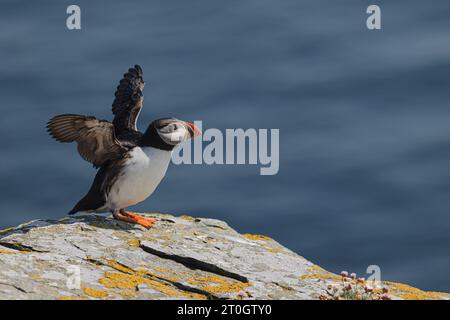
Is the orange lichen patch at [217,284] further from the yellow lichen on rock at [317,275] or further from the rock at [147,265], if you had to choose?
the yellow lichen on rock at [317,275]

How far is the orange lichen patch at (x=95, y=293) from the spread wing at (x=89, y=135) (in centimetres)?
307

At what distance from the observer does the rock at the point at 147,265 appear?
11.2m

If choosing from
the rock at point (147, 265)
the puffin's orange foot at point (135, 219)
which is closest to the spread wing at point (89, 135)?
the puffin's orange foot at point (135, 219)

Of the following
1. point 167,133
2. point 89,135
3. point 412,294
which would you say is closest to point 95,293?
point 89,135

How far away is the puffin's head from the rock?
1.07 metres

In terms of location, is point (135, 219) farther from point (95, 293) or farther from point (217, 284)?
point (95, 293)

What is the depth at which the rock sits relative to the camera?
36.9 ft

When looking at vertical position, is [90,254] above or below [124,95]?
below


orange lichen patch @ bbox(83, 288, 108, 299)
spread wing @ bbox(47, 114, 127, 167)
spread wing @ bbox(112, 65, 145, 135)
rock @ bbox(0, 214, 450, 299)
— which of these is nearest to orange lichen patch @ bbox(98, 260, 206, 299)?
rock @ bbox(0, 214, 450, 299)

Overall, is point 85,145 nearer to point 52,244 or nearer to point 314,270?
point 52,244

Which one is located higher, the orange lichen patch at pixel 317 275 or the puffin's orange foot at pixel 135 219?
the puffin's orange foot at pixel 135 219

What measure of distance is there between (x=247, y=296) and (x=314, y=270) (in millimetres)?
1829
